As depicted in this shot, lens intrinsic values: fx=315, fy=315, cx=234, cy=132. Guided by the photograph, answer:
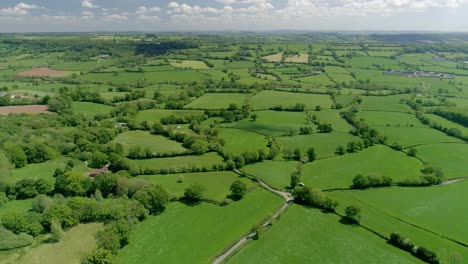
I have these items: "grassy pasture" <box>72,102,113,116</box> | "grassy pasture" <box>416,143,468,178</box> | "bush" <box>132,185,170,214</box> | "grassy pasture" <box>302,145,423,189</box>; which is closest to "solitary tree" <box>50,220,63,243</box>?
"bush" <box>132,185,170,214</box>

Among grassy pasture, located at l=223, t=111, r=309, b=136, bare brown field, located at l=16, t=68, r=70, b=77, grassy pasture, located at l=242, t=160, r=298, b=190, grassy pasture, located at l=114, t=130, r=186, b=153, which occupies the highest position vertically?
bare brown field, located at l=16, t=68, r=70, b=77

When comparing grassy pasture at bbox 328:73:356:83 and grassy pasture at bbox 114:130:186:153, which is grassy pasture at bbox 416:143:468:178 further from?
grassy pasture at bbox 328:73:356:83

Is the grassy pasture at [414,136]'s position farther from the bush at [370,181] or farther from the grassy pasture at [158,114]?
the grassy pasture at [158,114]

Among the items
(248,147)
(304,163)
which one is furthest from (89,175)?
(304,163)

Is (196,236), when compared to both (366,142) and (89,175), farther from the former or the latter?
(366,142)

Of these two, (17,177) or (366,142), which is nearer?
(17,177)

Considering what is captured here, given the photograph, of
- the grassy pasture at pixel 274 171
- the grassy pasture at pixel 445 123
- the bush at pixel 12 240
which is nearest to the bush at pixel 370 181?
the grassy pasture at pixel 274 171

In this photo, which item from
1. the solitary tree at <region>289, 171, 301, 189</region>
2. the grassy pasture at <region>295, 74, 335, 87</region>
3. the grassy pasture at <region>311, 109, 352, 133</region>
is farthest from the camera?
the grassy pasture at <region>295, 74, 335, 87</region>
